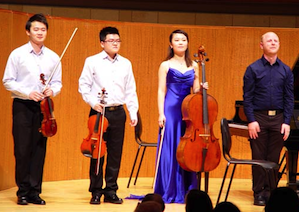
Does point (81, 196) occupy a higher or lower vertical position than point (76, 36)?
lower

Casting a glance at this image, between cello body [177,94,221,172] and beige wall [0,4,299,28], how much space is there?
354 centimetres

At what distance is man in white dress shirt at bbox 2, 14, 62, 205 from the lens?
5.49 meters

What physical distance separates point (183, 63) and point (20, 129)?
1589mm

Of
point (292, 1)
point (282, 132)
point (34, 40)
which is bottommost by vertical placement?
point (282, 132)

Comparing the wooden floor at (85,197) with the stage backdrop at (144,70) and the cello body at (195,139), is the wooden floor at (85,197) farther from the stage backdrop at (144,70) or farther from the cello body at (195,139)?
the cello body at (195,139)

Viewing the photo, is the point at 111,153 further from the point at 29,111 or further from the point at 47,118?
the point at 29,111

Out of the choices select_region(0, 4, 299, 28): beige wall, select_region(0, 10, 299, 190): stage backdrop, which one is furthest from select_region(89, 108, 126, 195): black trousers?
select_region(0, 4, 299, 28): beige wall

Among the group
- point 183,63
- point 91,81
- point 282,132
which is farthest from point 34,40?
point 282,132

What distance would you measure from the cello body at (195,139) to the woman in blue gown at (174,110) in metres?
0.34

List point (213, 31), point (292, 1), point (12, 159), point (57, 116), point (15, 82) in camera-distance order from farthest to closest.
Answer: point (292, 1) → point (213, 31) → point (57, 116) → point (12, 159) → point (15, 82)

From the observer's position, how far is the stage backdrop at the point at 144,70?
727cm

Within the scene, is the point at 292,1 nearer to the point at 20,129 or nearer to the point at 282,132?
the point at 282,132

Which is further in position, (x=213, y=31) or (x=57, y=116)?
(x=213, y=31)

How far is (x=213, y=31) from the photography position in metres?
7.80
